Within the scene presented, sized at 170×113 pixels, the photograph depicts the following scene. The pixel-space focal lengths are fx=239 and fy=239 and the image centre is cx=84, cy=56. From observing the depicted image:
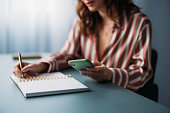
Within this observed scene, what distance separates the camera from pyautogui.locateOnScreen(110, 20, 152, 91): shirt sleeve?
3.46 feet

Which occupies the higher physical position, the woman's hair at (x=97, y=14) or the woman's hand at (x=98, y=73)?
the woman's hair at (x=97, y=14)

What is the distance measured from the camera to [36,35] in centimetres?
238

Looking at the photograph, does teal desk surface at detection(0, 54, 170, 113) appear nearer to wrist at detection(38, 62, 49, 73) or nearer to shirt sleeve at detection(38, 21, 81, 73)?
wrist at detection(38, 62, 49, 73)

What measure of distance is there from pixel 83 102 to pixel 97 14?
0.88 m

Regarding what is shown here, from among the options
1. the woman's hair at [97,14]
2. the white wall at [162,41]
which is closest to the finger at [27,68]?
the woman's hair at [97,14]

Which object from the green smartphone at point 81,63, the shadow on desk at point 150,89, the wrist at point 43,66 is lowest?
the shadow on desk at point 150,89

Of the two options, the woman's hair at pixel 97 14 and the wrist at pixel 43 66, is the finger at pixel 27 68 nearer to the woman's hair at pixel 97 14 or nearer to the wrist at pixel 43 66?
the wrist at pixel 43 66

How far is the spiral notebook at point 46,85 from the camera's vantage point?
2.58 feet

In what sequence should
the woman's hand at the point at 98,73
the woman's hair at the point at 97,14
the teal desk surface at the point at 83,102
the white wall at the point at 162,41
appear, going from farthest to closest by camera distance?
1. the white wall at the point at 162,41
2. the woman's hair at the point at 97,14
3. the woman's hand at the point at 98,73
4. the teal desk surface at the point at 83,102

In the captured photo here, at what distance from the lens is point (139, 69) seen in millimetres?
1168

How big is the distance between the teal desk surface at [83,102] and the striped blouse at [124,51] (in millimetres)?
237

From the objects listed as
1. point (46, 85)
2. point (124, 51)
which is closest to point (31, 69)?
point (46, 85)

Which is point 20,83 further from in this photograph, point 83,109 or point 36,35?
point 36,35

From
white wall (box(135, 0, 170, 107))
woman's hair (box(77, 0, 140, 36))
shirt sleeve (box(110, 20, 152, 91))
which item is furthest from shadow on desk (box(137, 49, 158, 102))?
white wall (box(135, 0, 170, 107))
